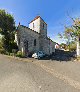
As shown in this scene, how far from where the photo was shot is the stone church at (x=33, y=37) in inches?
1625

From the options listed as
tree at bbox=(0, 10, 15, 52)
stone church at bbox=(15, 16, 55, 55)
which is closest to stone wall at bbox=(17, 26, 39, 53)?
stone church at bbox=(15, 16, 55, 55)

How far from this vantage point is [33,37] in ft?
145

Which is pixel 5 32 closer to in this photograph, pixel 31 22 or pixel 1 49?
pixel 1 49

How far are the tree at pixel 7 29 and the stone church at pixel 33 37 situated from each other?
153 cm

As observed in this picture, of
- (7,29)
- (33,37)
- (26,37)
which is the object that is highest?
(7,29)

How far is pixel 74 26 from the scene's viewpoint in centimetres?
3806

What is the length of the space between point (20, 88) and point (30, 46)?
29556 millimetres

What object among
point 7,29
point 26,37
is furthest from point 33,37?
point 7,29

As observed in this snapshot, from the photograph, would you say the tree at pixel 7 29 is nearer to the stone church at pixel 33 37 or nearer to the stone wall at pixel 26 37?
the stone church at pixel 33 37

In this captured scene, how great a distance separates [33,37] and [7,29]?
7017 millimetres

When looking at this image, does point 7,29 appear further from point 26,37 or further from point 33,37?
point 33,37

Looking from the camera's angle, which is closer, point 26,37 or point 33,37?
point 26,37

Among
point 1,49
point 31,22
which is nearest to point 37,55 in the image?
point 1,49

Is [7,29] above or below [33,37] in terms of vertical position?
above
